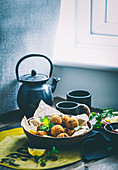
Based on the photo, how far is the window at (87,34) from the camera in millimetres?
1888

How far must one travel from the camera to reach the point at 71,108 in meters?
1.43

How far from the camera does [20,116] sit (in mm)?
1684

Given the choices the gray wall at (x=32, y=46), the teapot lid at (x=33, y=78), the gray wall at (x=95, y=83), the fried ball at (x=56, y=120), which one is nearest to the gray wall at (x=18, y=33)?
the gray wall at (x=32, y=46)

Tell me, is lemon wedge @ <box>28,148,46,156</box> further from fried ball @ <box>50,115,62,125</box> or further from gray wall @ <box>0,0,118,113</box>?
gray wall @ <box>0,0,118,113</box>

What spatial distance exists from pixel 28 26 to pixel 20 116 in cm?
46

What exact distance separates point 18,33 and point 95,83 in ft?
1.71

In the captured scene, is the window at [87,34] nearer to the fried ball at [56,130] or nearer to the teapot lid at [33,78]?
the teapot lid at [33,78]

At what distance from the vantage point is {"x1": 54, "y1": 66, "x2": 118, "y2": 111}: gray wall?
1810 mm

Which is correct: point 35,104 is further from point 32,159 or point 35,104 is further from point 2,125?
point 32,159

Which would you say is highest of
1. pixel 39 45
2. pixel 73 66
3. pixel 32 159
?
pixel 39 45

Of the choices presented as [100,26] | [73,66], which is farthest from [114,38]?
[73,66]

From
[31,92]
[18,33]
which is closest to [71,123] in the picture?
[31,92]

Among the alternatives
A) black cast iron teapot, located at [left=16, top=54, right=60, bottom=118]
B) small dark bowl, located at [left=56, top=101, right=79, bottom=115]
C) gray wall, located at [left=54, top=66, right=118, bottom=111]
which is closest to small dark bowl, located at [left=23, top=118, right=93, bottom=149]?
small dark bowl, located at [left=56, top=101, right=79, bottom=115]

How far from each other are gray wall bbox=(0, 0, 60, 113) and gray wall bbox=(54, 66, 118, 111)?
0.24 metres
